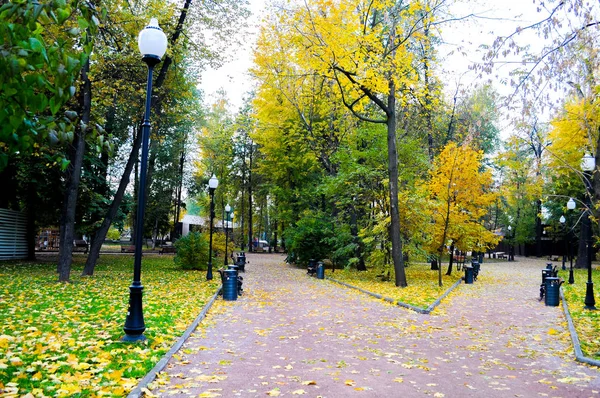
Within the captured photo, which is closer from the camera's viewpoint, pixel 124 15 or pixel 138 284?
pixel 138 284

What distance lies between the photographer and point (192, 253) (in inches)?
811

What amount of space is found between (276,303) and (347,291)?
3.86m

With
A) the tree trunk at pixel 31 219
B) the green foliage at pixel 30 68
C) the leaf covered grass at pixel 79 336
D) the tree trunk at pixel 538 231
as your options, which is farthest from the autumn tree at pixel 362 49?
the tree trunk at pixel 538 231

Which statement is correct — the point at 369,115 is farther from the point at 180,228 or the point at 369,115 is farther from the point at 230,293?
the point at 180,228

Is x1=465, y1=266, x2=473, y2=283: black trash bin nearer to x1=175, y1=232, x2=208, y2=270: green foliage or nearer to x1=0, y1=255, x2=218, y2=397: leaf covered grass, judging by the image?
x1=0, y1=255, x2=218, y2=397: leaf covered grass

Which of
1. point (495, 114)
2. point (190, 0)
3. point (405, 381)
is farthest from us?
point (190, 0)

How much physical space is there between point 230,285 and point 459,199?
12618mm

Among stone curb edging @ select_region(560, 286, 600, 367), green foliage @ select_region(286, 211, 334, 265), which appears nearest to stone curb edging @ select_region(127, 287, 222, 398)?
stone curb edging @ select_region(560, 286, 600, 367)

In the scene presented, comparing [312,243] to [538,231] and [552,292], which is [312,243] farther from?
[538,231]

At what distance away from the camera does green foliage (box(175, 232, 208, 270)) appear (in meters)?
20.6

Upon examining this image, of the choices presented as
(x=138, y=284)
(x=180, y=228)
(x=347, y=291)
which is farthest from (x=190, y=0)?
(x=180, y=228)

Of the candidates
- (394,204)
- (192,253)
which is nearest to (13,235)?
(192,253)

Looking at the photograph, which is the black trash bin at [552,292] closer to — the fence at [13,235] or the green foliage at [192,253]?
the green foliage at [192,253]

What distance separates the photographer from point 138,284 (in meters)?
6.53
